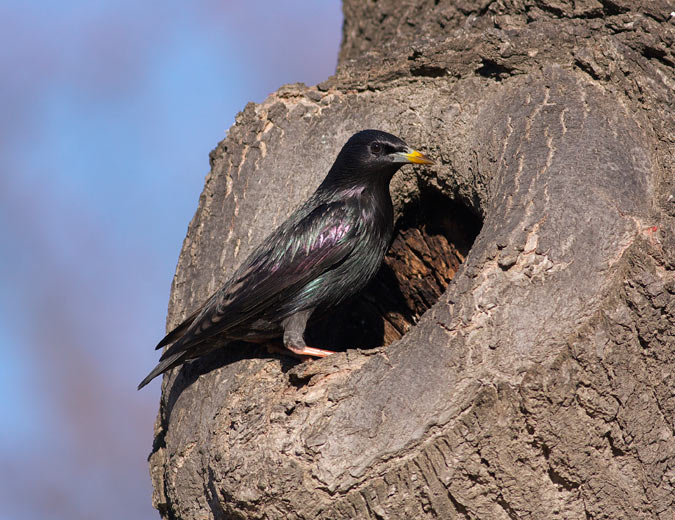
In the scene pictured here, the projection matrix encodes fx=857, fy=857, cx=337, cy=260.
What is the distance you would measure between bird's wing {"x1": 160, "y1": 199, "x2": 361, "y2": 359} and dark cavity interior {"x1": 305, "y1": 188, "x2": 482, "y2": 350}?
0.52m

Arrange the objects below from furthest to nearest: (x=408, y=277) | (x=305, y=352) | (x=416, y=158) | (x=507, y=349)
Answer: (x=408, y=277), (x=416, y=158), (x=305, y=352), (x=507, y=349)

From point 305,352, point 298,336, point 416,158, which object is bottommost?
point 305,352

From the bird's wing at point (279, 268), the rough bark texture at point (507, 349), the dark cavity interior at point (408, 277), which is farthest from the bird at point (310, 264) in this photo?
the dark cavity interior at point (408, 277)

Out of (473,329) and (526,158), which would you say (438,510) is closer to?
Answer: (473,329)

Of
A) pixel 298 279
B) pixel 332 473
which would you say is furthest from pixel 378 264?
pixel 332 473

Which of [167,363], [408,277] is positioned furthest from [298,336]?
[408,277]

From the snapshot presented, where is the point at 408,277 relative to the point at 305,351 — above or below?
above

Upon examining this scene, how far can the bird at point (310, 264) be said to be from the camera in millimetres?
4367

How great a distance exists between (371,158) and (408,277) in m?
0.86

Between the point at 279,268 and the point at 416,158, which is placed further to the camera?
the point at 416,158

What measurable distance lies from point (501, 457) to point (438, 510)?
329 millimetres

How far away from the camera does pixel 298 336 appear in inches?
174

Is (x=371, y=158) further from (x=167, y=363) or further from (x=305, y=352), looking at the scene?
(x=167, y=363)

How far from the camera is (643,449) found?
3500mm
